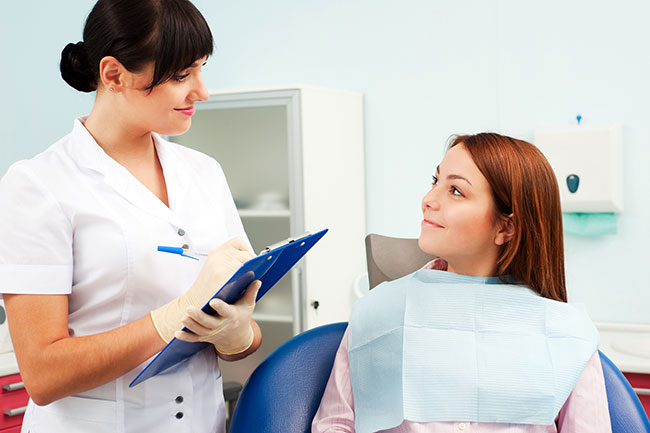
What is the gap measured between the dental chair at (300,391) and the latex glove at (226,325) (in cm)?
12

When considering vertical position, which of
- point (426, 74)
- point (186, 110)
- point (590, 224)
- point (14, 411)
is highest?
point (426, 74)

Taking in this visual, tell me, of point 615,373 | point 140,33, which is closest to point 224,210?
point 140,33

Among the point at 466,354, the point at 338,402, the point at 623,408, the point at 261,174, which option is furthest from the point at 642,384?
the point at 261,174

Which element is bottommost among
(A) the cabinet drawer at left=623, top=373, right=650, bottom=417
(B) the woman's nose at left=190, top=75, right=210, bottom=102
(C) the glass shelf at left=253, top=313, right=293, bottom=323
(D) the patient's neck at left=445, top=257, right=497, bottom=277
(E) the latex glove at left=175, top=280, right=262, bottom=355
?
(A) the cabinet drawer at left=623, top=373, right=650, bottom=417

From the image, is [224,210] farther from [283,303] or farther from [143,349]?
[283,303]

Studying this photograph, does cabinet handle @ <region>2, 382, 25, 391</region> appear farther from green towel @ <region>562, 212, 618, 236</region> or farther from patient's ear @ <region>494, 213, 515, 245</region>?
green towel @ <region>562, 212, 618, 236</region>

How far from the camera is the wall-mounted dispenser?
2.40 m

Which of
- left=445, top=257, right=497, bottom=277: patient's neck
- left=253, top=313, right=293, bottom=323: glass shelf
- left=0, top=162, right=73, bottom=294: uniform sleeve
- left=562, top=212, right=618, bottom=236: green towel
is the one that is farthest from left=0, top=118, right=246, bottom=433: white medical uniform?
left=562, top=212, right=618, bottom=236: green towel

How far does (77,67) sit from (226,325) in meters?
0.54

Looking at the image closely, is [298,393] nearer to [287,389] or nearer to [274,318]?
[287,389]

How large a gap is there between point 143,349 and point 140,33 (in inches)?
20.3

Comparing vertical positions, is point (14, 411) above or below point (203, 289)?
below

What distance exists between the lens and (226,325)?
111cm

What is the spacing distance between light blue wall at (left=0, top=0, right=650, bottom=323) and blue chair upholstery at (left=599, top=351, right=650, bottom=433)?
1.35 m
